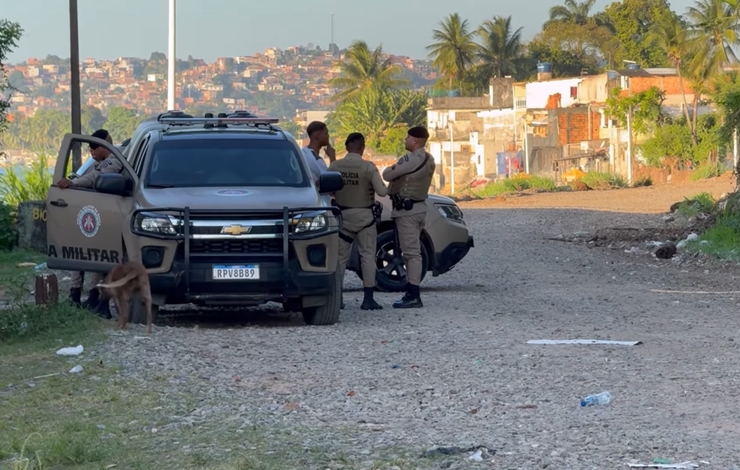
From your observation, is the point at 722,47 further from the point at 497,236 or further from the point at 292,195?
the point at 292,195

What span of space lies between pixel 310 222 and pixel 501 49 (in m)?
106

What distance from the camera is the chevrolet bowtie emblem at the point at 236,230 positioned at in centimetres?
1114

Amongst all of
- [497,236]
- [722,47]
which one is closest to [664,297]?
[497,236]

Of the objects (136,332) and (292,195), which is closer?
(136,332)

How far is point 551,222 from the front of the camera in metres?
30.4

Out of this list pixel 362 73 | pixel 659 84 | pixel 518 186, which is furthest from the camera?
pixel 362 73

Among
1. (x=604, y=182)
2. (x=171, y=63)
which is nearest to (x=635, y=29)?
(x=604, y=182)

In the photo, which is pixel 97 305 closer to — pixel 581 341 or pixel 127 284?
pixel 127 284

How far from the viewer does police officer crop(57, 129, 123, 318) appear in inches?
482

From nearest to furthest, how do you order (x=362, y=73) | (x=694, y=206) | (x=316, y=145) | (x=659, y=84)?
(x=316, y=145), (x=694, y=206), (x=659, y=84), (x=362, y=73)

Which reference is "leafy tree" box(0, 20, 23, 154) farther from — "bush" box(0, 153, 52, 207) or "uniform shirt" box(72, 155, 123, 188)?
"uniform shirt" box(72, 155, 123, 188)

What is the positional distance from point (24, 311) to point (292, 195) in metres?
2.63

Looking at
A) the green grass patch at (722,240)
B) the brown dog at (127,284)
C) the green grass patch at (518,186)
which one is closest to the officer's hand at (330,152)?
the brown dog at (127,284)

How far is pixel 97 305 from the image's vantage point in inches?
491
